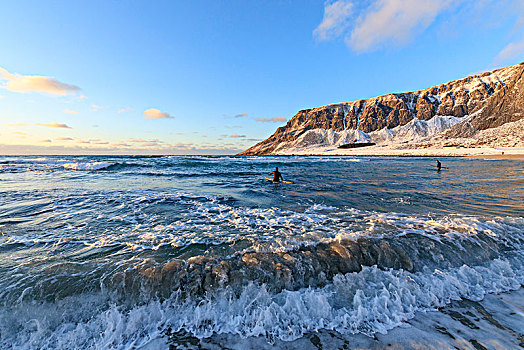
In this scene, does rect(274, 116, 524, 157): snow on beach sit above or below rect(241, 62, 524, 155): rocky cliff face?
below

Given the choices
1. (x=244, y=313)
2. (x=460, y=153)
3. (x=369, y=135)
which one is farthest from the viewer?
(x=369, y=135)

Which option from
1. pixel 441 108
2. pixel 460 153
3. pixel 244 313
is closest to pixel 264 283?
pixel 244 313

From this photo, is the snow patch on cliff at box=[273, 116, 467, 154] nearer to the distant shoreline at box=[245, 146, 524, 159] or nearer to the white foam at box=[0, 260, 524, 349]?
the distant shoreline at box=[245, 146, 524, 159]

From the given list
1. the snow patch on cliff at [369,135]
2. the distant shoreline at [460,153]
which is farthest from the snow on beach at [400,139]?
the distant shoreline at [460,153]

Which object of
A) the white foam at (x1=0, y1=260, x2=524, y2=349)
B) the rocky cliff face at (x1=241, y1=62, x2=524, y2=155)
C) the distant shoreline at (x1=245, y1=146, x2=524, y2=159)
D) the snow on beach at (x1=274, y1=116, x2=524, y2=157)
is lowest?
the white foam at (x1=0, y1=260, x2=524, y2=349)

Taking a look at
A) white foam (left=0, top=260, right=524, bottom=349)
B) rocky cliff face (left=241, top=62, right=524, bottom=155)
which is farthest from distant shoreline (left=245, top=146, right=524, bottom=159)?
white foam (left=0, top=260, right=524, bottom=349)

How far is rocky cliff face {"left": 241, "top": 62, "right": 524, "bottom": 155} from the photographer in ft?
407

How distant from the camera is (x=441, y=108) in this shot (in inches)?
6038

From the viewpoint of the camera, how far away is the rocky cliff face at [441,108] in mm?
124188

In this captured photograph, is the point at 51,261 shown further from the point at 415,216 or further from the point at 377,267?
the point at 415,216

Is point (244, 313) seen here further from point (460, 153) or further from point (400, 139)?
point (400, 139)

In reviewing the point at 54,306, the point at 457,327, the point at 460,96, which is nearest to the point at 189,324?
the point at 54,306

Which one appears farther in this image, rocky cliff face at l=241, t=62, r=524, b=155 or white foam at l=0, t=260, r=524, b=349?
rocky cliff face at l=241, t=62, r=524, b=155

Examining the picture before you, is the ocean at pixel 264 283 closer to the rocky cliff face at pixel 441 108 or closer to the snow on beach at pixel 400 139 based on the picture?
the snow on beach at pixel 400 139
